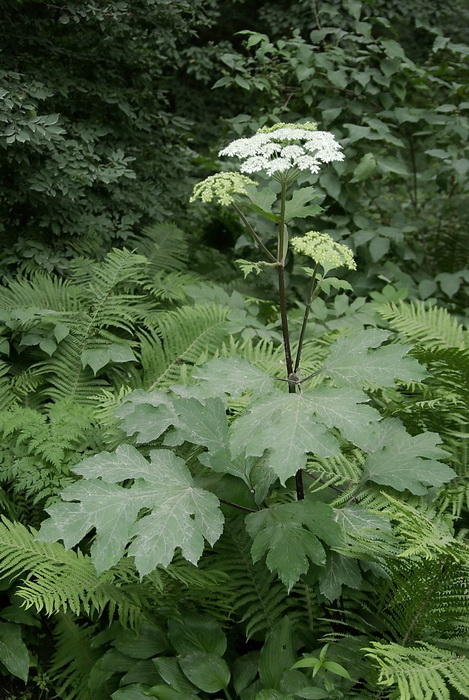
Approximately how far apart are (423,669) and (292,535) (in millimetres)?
364

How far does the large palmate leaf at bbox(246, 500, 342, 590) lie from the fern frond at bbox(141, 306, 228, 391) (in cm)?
99

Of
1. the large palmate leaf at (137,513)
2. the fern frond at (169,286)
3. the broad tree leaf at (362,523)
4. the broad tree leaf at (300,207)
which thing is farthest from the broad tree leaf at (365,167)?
A: the large palmate leaf at (137,513)

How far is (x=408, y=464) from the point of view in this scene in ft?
4.83

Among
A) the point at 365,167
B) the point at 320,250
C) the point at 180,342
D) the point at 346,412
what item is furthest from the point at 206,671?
the point at 365,167

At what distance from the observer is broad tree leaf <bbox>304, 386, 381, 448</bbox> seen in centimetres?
119

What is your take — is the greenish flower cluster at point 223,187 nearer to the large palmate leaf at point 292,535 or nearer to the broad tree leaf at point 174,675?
the large palmate leaf at point 292,535

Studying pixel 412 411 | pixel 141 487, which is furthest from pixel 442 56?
pixel 141 487

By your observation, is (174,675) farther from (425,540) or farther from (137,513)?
(425,540)

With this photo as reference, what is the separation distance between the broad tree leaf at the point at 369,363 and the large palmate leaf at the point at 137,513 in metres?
0.43

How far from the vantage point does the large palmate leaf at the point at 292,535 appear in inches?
49.1

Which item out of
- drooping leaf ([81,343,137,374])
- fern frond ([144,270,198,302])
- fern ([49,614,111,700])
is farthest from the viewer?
fern frond ([144,270,198,302])

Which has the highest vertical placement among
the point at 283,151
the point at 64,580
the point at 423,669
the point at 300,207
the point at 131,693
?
the point at 283,151

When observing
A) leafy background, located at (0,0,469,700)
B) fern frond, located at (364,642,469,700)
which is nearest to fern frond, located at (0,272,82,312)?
leafy background, located at (0,0,469,700)

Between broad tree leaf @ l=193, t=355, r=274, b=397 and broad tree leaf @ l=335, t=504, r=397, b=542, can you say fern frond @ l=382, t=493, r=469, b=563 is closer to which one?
broad tree leaf @ l=335, t=504, r=397, b=542
